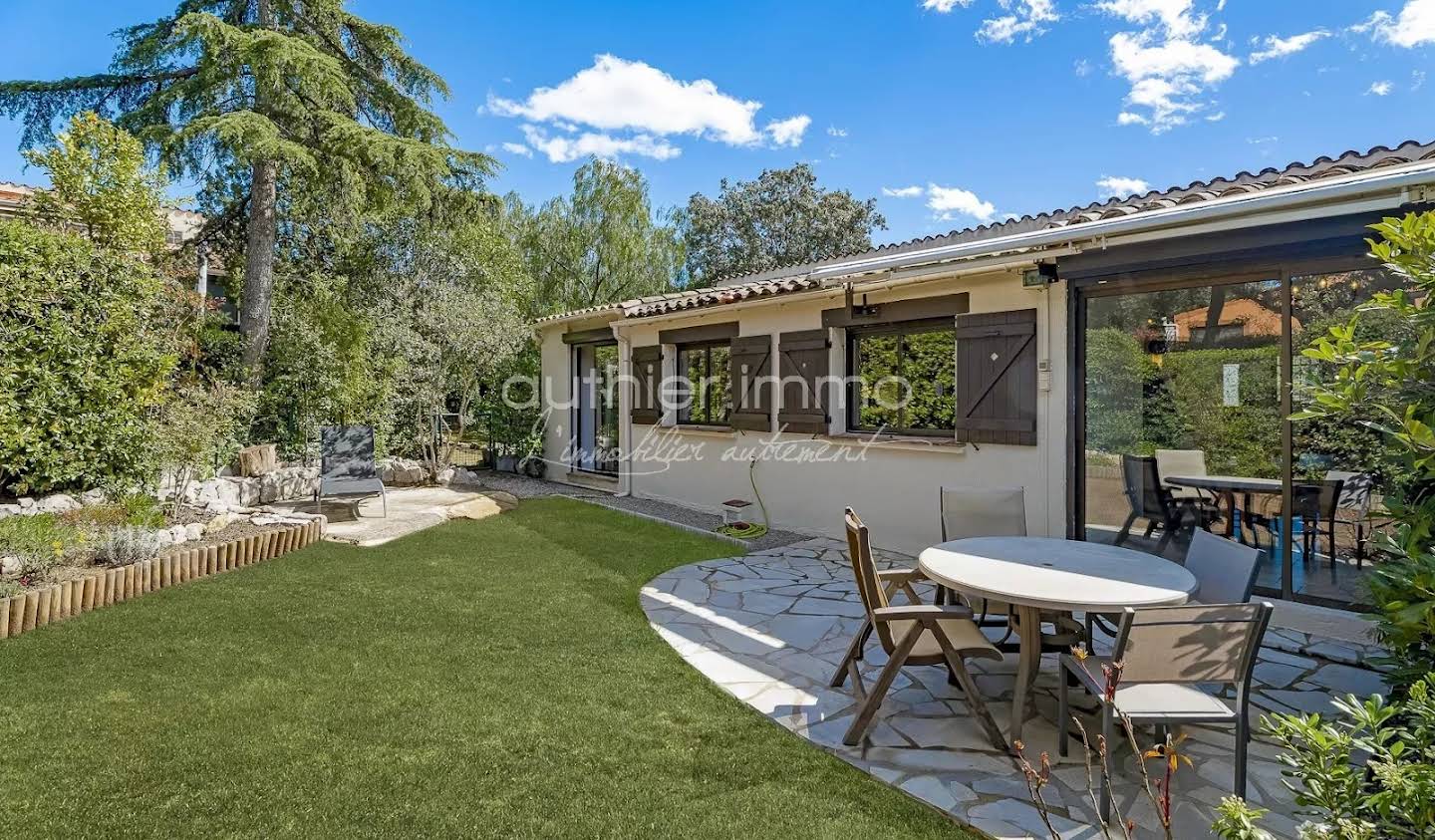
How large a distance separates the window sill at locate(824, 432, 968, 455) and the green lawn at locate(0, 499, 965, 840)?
370cm

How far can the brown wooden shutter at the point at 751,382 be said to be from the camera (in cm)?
952

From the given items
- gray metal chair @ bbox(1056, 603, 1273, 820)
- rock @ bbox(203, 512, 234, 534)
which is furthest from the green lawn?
rock @ bbox(203, 512, 234, 534)

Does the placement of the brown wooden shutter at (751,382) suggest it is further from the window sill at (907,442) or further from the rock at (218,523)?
the rock at (218,523)

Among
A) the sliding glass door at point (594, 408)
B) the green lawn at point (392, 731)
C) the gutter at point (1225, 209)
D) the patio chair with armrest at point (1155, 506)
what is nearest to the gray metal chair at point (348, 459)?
the green lawn at point (392, 731)

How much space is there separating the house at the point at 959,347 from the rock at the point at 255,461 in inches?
224

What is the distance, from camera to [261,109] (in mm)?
12133

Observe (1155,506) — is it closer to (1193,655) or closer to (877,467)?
(877,467)

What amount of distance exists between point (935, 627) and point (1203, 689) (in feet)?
4.28

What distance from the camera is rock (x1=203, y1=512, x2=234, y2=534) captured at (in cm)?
749

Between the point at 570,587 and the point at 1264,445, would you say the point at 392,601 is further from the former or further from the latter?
the point at 1264,445

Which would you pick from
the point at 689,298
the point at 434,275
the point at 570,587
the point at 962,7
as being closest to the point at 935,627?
the point at 570,587

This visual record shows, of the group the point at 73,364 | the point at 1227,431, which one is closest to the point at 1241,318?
the point at 1227,431

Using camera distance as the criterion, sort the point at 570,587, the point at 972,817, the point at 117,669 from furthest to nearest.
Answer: the point at 570,587 < the point at 117,669 < the point at 972,817

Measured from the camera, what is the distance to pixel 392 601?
588 centimetres
